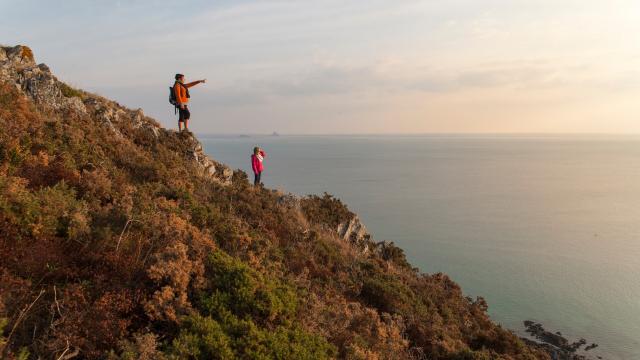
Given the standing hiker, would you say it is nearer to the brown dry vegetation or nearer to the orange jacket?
the orange jacket

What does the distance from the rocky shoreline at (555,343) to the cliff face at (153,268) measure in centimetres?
1092

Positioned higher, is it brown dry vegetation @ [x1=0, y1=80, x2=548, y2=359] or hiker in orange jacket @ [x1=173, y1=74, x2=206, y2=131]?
hiker in orange jacket @ [x1=173, y1=74, x2=206, y2=131]

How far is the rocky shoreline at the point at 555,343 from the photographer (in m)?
22.0

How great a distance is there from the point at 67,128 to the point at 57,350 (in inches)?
310

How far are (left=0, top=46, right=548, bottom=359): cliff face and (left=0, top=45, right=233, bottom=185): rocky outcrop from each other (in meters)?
0.08

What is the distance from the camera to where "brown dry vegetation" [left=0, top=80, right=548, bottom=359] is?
17.5ft

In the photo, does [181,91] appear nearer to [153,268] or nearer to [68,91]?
[68,91]

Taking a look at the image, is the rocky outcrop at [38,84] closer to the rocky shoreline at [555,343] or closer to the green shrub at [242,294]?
the green shrub at [242,294]

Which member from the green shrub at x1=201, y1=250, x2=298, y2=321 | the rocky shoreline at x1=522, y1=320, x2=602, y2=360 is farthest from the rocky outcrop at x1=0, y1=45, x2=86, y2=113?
the rocky shoreline at x1=522, y1=320, x2=602, y2=360

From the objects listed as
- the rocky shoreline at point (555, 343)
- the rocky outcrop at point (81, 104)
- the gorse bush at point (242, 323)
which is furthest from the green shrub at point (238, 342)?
the rocky shoreline at point (555, 343)

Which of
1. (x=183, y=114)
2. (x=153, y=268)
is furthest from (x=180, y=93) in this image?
(x=153, y=268)

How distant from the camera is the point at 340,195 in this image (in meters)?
62.5

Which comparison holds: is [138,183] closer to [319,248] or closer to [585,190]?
[319,248]

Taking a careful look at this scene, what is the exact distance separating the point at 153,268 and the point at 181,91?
1167 centimetres
